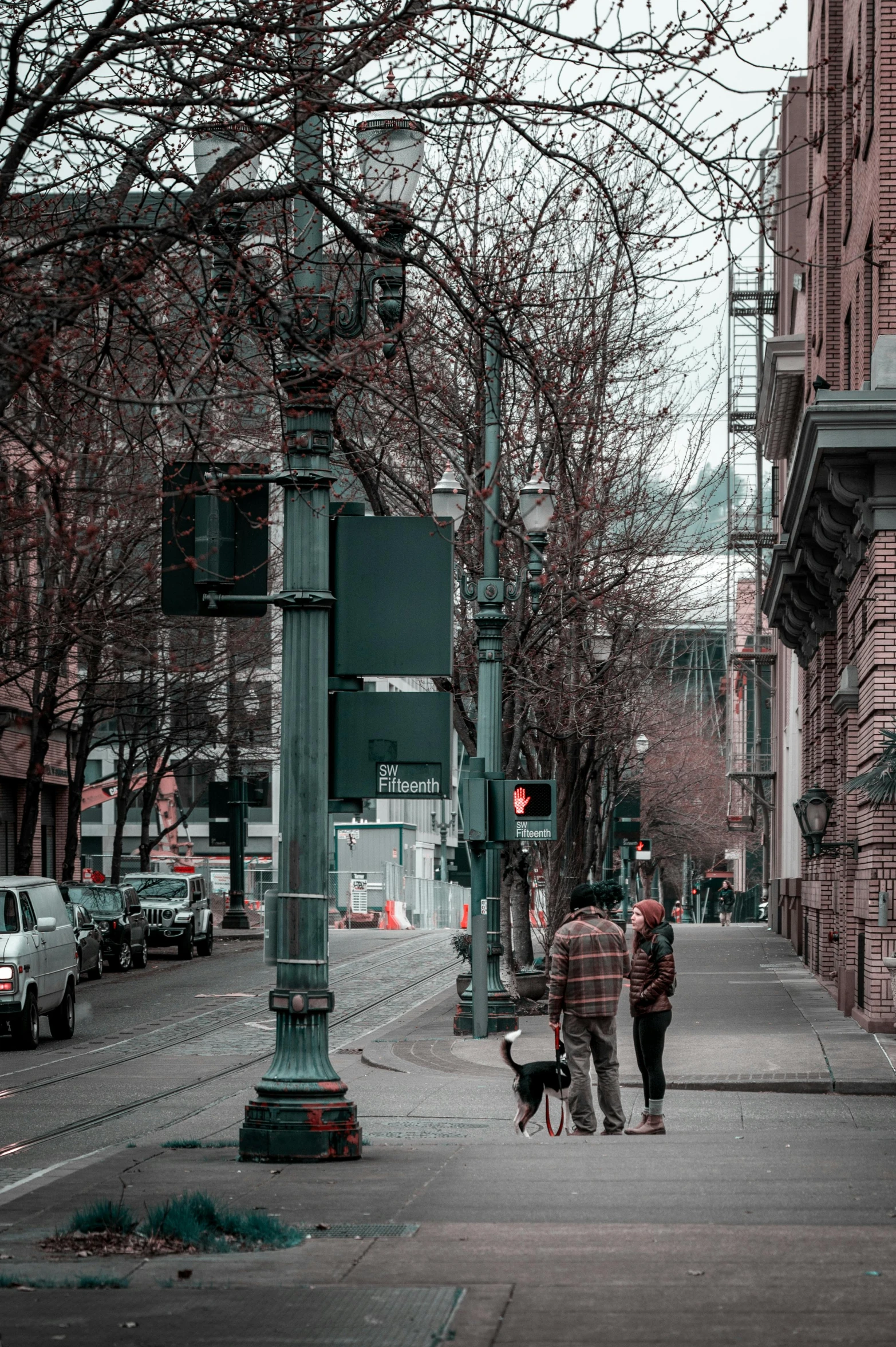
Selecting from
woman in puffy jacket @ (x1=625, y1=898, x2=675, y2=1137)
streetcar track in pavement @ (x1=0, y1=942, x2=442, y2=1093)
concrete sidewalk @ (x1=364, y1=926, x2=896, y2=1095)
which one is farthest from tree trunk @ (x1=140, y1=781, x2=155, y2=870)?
woman in puffy jacket @ (x1=625, y1=898, x2=675, y2=1137)

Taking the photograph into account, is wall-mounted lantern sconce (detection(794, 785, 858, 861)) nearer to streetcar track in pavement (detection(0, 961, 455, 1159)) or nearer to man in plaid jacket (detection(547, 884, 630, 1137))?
streetcar track in pavement (detection(0, 961, 455, 1159))

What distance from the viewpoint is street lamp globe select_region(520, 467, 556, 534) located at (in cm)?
1853

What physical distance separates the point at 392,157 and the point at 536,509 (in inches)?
325

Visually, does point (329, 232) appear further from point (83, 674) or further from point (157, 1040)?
point (83, 674)

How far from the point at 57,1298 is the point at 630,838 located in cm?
4234

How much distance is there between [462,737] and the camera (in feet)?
87.6

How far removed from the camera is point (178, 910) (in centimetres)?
4316

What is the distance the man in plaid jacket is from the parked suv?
100 feet

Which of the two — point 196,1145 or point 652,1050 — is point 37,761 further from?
point 196,1145

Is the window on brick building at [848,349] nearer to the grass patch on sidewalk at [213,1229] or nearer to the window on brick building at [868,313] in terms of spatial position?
the window on brick building at [868,313]

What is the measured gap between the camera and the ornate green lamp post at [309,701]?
10664 millimetres

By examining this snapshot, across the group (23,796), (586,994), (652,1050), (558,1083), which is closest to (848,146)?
(652,1050)

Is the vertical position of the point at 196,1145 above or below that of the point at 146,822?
below

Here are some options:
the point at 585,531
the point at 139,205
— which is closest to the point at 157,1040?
the point at 585,531
